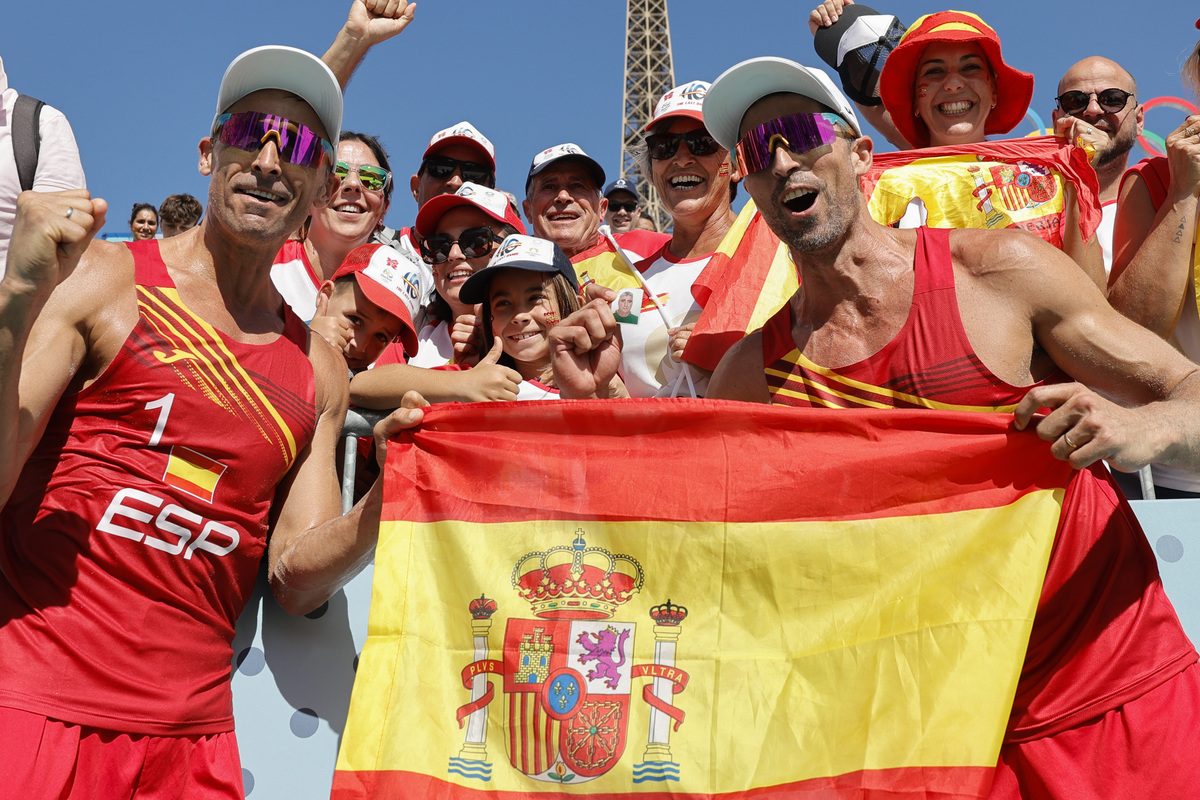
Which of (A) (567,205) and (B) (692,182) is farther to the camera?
(A) (567,205)

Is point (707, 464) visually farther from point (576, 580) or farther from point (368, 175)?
point (368, 175)

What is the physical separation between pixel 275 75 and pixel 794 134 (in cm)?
174

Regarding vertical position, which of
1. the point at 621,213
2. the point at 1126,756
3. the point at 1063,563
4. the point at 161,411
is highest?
the point at 621,213

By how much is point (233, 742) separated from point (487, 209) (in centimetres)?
334

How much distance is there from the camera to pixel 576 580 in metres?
3.15

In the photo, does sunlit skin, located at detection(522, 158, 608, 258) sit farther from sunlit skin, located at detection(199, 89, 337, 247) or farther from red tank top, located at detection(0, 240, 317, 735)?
red tank top, located at detection(0, 240, 317, 735)

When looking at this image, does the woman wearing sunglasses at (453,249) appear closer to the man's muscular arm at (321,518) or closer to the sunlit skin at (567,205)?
the sunlit skin at (567,205)

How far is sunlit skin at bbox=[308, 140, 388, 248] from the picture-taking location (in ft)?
19.6

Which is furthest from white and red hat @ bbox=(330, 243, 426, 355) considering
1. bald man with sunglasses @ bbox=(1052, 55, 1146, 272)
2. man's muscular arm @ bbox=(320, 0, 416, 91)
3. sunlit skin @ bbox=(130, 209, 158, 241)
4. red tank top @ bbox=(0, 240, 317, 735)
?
sunlit skin @ bbox=(130, 209, 158, 241)

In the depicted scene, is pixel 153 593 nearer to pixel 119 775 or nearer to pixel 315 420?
pixel 119 775

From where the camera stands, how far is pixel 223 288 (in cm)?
342

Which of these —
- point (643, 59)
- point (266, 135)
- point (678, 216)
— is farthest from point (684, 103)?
point (643, 59)

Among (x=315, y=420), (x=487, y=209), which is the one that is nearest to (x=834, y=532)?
(x=315, y=420)

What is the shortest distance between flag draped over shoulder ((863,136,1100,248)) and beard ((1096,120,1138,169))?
3.45 ft
